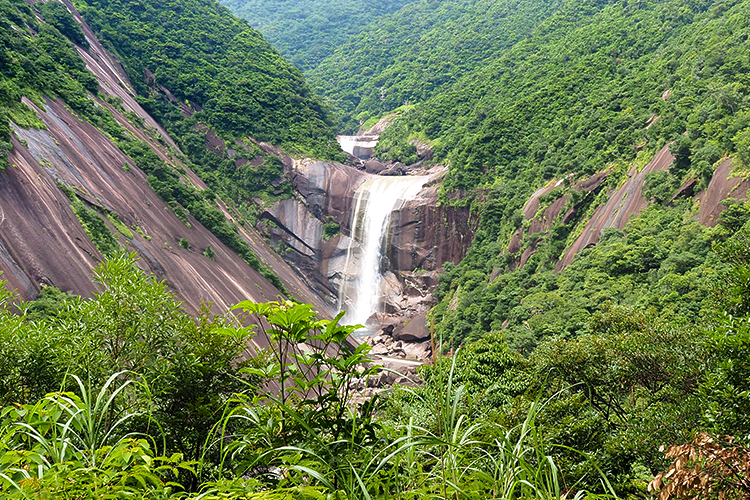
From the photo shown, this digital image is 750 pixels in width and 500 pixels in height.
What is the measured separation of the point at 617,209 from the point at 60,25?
35046mm

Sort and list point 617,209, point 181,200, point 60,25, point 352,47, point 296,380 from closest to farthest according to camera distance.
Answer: point 296,380
point 617,209
point 181,200
point 60,25
point 352,47

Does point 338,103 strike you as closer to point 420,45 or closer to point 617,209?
point 420,45

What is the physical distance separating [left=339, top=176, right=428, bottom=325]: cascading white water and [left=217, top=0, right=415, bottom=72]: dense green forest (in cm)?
5460

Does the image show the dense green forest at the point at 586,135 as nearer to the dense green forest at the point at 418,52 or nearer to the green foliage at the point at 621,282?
the green foliage at the point at 621,282

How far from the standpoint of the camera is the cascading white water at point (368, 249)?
3881cm

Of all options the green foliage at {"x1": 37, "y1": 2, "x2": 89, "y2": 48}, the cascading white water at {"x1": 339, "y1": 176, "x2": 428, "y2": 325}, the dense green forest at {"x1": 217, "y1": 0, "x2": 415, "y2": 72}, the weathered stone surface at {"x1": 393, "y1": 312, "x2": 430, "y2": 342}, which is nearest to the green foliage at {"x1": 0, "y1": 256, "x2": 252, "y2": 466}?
the weathered stone surface at {"x1": 393, "y1": 312, "x2": 430, "y2": 342}

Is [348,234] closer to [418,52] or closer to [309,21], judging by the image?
[418,52]

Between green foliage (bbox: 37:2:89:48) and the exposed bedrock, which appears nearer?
green foliage (bbox: 37:2:89:48)

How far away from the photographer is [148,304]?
A: 15.1 ft

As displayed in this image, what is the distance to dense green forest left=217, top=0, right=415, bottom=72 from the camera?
9057 centimetres

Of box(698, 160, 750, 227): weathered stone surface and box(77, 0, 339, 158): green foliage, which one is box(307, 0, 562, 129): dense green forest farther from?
box(698, 160, 750, 227): weathered stone surface

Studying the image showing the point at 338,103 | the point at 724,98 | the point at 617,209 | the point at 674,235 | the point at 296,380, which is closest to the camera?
the point at 296,380

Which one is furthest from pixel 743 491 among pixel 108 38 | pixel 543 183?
pixel 108 38

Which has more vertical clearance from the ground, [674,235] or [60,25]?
[60,25]
